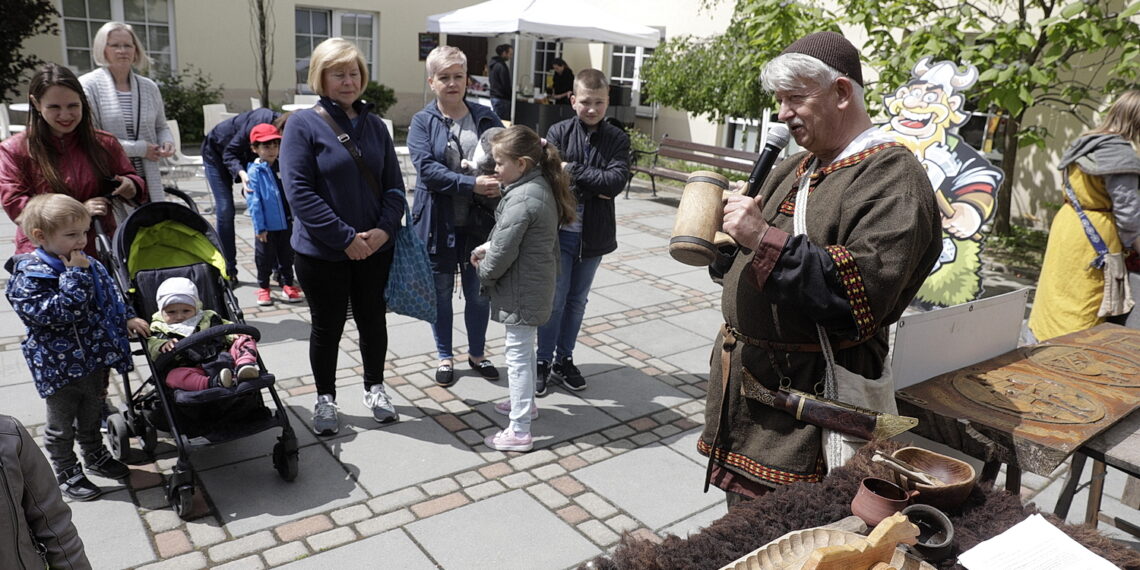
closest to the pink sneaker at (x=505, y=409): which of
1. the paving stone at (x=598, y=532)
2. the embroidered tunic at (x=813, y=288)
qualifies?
the paving stone at (x=598, y=532)

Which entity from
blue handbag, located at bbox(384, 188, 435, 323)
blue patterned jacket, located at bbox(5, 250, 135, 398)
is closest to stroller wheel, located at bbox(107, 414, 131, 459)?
blue patterned jacket, located at bbox(5, 250, 135, 398)

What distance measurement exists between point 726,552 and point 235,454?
300 centimetres

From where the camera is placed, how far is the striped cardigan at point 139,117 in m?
4.45

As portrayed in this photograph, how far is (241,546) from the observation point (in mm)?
3123

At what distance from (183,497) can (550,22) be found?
32.8 ft

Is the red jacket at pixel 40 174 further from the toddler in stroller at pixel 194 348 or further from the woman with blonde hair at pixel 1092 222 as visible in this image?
the woman with blonde hair at pixel 1092 222

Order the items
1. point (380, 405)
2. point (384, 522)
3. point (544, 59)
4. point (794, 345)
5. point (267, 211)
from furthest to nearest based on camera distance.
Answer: point (544, 59)
point (267, 211)
point (380, 405)
point (384, 522)
point (794, 345)

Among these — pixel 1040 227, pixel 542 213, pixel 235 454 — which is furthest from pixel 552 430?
pixel 1040 227

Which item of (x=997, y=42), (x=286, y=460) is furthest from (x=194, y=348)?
(x=997, y=42)

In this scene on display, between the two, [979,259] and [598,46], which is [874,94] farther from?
[598,46]

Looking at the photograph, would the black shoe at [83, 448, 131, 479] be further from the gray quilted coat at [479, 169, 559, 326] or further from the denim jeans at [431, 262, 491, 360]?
the gray quilted coat at [479, 169, 559, 326]

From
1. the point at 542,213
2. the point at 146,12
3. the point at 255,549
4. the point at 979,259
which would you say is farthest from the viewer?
the point at 146,12

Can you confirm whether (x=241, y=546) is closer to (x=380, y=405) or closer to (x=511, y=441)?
(x=380, y=405)

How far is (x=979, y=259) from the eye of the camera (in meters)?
4.66
